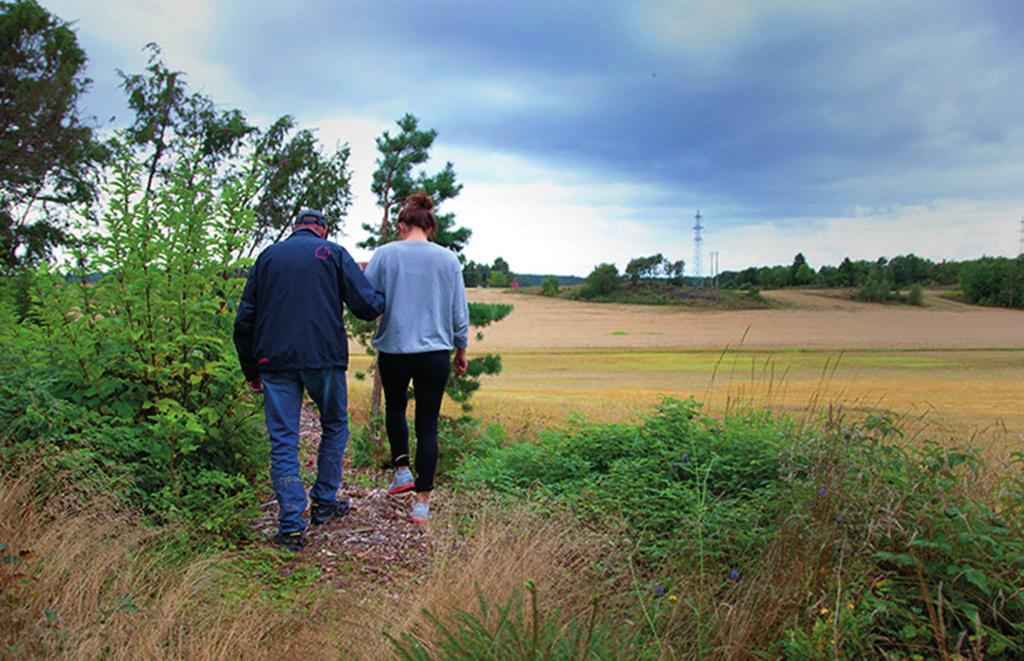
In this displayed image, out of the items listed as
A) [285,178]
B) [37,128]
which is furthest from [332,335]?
[37,128]

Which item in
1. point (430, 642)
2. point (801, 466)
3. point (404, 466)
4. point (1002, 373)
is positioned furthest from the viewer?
point (1002, 373)

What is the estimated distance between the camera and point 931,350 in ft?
63.0

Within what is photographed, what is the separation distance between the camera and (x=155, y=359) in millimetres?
4801

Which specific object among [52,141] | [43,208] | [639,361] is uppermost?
[52,141]

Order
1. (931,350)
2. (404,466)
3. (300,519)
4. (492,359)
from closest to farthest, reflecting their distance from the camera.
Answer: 1. (300,519)
2. (404,466)
3. (492,359)
4. (931,350)

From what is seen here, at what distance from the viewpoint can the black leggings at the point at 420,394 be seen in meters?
4.83

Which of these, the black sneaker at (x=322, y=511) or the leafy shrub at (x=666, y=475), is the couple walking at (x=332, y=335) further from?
the leafy shrub at (x=666, y=475)

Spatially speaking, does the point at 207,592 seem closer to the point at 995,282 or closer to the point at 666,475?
the point at 666,475

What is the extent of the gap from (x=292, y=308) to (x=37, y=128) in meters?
23.0

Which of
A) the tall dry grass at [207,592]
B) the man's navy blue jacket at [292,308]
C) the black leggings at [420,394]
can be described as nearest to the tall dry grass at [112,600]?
the tall dry grass at [207,592]

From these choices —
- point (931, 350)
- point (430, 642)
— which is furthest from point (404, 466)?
point (931, 350)

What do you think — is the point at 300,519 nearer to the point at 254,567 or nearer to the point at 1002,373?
the point at 254,567

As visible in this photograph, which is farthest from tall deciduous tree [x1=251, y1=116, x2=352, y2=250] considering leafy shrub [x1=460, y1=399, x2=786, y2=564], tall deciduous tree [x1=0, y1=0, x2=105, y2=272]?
leafy shrub [x1=460, y1=399, x2=786, y2=564]

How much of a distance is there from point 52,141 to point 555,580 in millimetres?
25116
